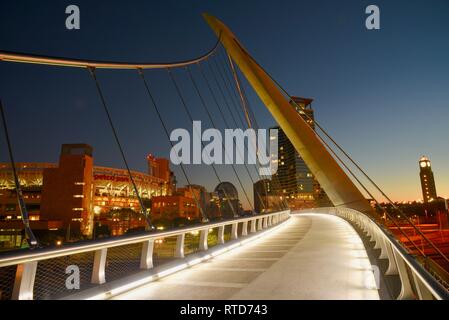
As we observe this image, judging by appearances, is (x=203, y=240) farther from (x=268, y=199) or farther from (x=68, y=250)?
(x=268, y=199)

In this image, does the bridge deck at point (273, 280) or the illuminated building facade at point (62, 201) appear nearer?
the bridge deck at point (273, 280)

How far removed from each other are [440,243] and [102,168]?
4878 inches

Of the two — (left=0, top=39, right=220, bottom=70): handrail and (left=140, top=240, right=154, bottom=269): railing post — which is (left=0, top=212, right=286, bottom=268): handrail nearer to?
(left=140, top=240, right=154, bottom=269): railing post

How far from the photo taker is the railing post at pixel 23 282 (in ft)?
12.0

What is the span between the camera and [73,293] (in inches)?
173

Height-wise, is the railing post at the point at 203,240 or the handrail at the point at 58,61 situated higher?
the handrail at the point at 58,61

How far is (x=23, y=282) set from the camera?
3.73 m

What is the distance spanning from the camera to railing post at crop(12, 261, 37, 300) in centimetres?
365

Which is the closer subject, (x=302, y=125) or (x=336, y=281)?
(x=336, y=281)

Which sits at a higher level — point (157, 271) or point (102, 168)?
point (102, 168)

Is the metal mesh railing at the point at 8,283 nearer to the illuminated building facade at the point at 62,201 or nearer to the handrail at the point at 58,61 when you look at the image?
the handrail at the point at 58,61

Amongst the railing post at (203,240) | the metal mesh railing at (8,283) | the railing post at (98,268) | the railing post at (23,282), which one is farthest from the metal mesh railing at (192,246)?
the metal mesh railing at (8,283)
